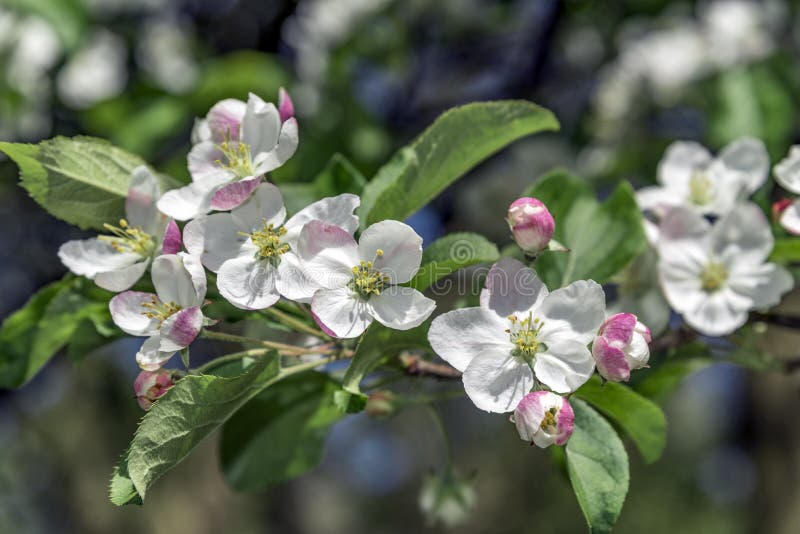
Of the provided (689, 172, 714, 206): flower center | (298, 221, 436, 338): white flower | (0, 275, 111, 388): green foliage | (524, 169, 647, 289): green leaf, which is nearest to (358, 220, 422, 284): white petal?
(298, 221, 436, 338): white flower

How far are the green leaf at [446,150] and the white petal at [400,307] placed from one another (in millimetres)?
139

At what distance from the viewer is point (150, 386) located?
936 mm

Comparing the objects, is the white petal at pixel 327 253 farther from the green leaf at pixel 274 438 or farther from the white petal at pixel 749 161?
the white petal at pixel 749 161

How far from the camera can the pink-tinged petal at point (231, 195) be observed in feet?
3.28

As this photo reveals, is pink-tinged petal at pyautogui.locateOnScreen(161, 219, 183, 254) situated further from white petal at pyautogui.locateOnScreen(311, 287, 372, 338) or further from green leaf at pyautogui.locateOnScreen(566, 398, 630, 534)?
green leaf at pyautogui.locateOnScreen(566, 398, 630, 534)

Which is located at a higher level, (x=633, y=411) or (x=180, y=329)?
(x=180, y=329)

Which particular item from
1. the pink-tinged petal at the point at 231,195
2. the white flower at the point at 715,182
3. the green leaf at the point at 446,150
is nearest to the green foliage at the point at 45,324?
the pink-tinged petal at the point at 231,195

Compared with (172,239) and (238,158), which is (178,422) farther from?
(238,158)

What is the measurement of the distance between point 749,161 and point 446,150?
2.04 feet

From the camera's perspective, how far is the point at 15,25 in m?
2.56

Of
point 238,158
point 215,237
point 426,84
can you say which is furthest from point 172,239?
point 426,84

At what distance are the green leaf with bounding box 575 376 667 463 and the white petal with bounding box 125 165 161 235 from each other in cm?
63

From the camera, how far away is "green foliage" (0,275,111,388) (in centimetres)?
122

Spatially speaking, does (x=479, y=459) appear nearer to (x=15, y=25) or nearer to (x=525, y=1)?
(x=525, y=1)
